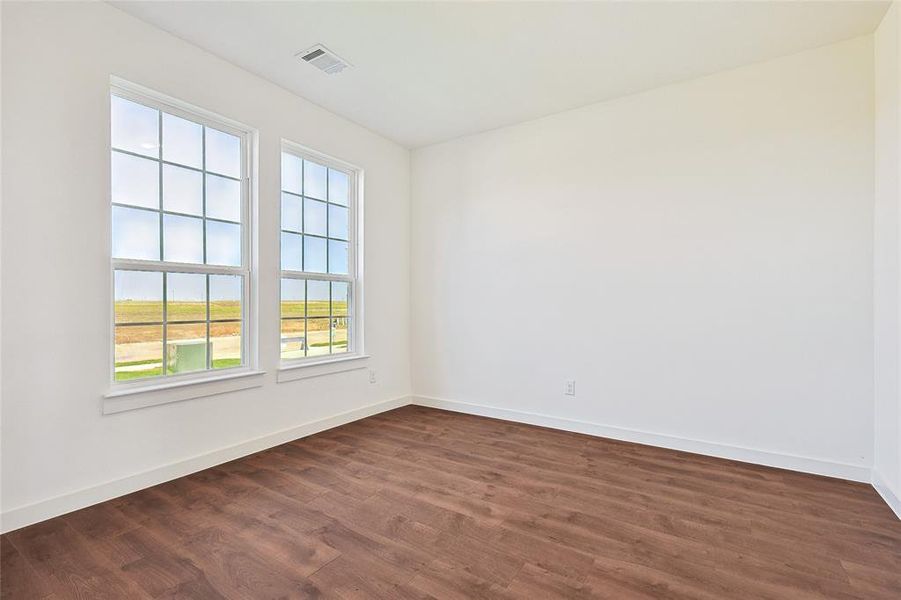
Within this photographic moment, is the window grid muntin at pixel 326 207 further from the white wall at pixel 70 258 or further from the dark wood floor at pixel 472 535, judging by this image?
the dark wood floor at pixel 472 535

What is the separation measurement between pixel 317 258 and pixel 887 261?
13.3ft

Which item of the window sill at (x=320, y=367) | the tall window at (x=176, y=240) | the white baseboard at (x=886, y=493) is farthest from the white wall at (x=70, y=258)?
the white baseboard at (x=886, y=493)

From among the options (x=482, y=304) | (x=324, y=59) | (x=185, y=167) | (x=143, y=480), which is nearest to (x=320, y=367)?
(x=143, y=480)

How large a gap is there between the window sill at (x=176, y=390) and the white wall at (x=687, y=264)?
207cm

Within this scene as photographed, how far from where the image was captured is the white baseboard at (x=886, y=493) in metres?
2.26

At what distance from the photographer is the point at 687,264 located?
129 inches

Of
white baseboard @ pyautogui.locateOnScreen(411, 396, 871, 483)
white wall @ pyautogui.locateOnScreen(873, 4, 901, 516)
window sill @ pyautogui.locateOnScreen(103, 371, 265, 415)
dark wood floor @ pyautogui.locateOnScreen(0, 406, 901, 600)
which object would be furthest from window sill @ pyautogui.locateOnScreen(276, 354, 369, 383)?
white wall @ pyautogui.locateOnScreen(873, 4, 901, 516)

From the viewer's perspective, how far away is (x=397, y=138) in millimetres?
4512

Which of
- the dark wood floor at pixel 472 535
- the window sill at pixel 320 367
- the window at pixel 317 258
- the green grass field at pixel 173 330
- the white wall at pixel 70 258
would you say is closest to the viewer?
the dark wood floor at pixel 472 535

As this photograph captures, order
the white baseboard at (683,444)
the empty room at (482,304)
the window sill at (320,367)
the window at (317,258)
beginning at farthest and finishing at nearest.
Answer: the window at (317,258) < the window sill at (320,367) < the white baseboard at (683,444) < the empty room at (482,304)

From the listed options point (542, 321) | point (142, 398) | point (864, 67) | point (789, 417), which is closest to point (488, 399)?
point (542, 321)

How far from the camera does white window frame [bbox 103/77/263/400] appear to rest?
2.54m

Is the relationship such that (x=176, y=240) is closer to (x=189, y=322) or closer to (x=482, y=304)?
(x=189, y=322)

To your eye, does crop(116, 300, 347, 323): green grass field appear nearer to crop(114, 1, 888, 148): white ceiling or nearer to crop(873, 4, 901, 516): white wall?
crop(114, 1, 888, 148): white ceiling
